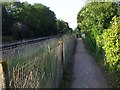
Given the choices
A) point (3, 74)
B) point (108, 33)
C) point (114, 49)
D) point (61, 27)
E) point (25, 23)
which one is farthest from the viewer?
point (61, 27)

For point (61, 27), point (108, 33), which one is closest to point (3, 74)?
point (108, 33)

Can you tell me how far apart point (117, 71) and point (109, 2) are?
1154cm

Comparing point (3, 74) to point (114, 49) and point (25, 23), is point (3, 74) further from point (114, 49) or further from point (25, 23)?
point (25, 23)

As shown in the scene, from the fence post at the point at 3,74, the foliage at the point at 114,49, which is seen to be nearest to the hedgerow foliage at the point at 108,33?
the foliage at the point at 114,49

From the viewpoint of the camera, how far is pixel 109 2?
21875 mm

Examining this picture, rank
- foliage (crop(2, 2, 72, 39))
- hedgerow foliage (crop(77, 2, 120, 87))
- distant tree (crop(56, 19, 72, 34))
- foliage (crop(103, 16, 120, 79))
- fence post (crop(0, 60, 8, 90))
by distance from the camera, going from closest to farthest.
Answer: fence post (crop(0, 60, 8, 90))
foliage (crop(103, 16, 120, 79))
hedgerow foliage (crop(77, 2, 120, 87))
foliage (crop(2, 2, 72, 39))
distant tree (crop(56, 19, 72, 34))

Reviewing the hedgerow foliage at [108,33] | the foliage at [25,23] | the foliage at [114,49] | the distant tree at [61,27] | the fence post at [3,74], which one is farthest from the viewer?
the distant tree at [61,27]

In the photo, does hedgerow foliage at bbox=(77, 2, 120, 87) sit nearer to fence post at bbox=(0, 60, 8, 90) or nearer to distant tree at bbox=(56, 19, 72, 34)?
fence post at bbox=(0, 60, 8, 90)

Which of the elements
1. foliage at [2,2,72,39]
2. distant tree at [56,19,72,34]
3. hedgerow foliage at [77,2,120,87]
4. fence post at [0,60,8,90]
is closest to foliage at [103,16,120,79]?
hedgerow foliage at [77,2,120,87]

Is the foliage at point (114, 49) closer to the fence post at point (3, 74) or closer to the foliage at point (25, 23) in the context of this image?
the fence post at point (3, 74)

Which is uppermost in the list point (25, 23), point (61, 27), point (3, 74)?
point (25, 23)

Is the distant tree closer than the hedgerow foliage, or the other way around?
the hedgerow foliage

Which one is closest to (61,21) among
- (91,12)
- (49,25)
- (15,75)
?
(49,25)

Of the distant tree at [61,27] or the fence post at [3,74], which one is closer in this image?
the fence post at [3,74]
